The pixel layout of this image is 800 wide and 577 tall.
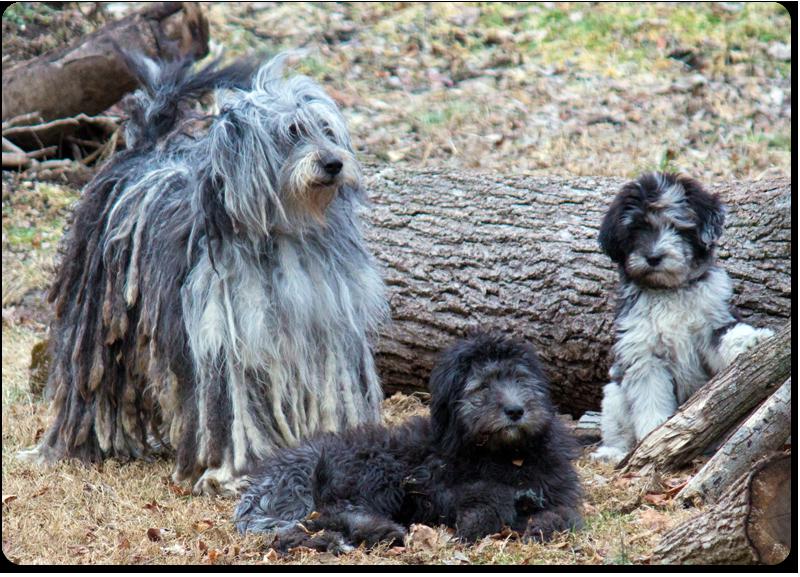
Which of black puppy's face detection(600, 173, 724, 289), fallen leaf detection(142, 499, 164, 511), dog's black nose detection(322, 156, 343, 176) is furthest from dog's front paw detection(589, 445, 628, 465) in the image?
fallen leaf detection(142, 499, 164, 511)

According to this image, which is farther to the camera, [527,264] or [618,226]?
[527,264]

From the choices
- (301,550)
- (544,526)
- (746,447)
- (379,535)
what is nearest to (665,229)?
(746,447)

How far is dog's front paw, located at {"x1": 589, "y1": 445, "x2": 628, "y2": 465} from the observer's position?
21.3ft

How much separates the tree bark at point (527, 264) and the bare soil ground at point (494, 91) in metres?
0.72

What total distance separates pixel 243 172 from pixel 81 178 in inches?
265

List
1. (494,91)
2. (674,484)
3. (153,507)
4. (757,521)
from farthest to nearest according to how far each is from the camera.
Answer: (494,91) → (153,507) → (674,484) → (757,521)

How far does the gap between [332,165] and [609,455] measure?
2409mm

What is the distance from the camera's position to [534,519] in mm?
5086

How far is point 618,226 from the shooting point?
638cm

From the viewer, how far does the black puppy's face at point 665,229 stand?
6.26 metres

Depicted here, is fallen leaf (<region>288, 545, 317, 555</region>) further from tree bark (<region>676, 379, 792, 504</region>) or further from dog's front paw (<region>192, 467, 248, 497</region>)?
tree bark (<region>676, 379, 792, 504</region>)

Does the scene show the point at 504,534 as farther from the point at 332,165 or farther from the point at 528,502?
the point at 332,165

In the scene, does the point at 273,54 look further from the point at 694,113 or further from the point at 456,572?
the point at 694,113

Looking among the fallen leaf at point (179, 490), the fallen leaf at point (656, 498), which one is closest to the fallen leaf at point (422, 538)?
the fallen leaf at point (656, 498)
